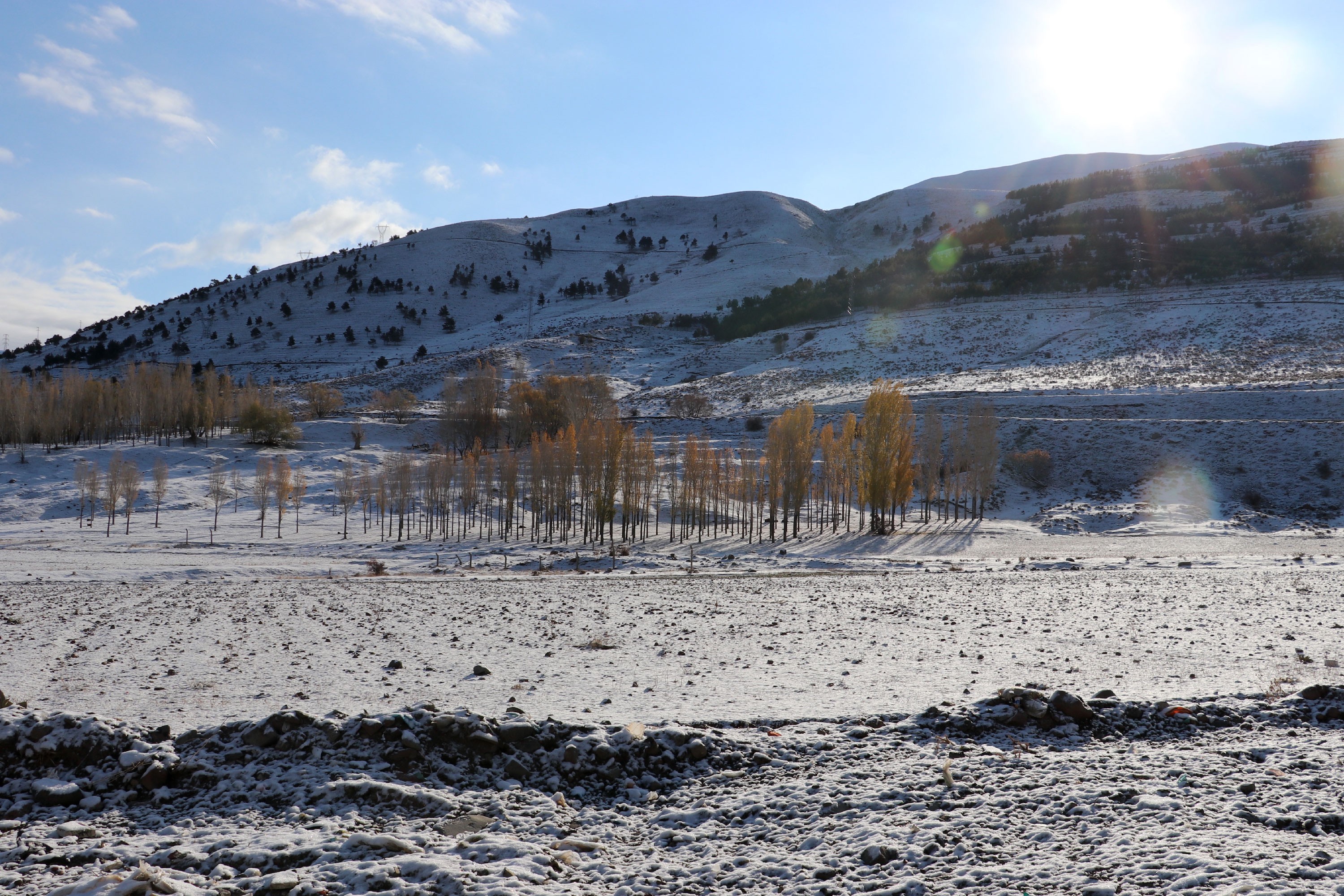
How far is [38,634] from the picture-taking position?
1717cm

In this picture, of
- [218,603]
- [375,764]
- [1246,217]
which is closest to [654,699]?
[375,764]

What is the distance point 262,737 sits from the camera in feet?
31.8

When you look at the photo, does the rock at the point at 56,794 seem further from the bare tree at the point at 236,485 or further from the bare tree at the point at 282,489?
the bare tree at the point at 236,485

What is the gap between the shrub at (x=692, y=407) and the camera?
289 ft

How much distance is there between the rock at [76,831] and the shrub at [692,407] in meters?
79.8

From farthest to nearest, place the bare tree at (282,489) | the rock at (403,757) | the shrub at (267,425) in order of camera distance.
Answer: the shrub at (267,425) < the bare tree at (282,489) < the rock at (403,757)

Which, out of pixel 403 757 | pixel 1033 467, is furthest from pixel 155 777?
pixel 1033 467

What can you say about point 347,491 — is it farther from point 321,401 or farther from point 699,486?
point 321,401

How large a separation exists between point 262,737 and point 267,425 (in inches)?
2928

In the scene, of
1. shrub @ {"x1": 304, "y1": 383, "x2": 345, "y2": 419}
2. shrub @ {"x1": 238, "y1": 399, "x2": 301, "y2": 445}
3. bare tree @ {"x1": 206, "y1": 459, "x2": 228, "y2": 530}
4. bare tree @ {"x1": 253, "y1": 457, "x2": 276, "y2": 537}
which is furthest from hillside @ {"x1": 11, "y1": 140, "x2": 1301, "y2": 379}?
bare tree @ {"x1": 253, "y1": 457, "x2": 276, "y2": 537}

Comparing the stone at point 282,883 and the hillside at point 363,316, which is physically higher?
the hillside at point 363,316

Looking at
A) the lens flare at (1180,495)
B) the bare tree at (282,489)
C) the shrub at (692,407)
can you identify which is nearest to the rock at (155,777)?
the bare tree at (282,489)

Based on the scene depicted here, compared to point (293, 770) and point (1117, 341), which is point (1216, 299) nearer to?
point (1117, 341)

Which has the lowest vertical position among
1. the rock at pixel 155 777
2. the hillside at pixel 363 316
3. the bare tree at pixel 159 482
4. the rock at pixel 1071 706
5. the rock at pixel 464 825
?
the rock at pixel 464 825
